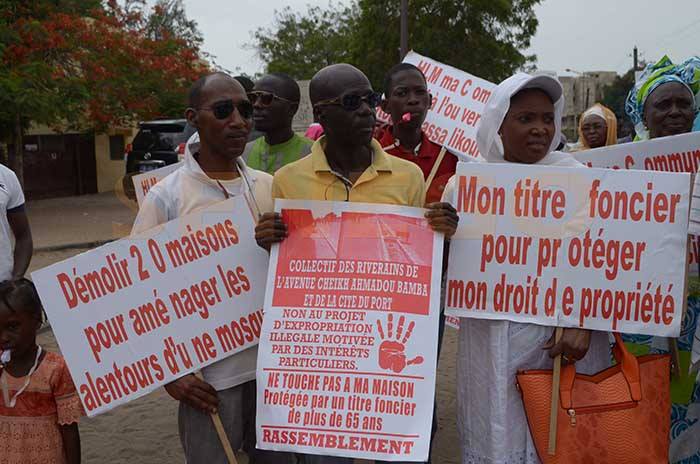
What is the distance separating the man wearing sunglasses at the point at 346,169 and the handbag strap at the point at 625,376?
0.64 meters

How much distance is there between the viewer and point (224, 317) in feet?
9.14

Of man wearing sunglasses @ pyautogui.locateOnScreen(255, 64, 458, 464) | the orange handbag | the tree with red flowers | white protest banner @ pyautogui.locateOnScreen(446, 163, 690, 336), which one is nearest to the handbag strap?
the orange handbag

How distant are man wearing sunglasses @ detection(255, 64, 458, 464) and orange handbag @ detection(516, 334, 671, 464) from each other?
0.65m

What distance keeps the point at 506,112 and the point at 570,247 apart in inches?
21.7

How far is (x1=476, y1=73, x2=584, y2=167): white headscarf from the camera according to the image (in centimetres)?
279

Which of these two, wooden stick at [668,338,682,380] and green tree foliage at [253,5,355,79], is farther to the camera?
green tree foliage at [253,5,355,79]

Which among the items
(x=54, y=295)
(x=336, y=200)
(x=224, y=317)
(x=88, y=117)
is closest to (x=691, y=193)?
(x=336, y=200)

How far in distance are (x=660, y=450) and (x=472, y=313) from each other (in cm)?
79

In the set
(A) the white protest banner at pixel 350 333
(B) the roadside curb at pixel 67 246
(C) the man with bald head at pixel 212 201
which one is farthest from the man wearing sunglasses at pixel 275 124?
(B) the roadside curb at pixel 67 246

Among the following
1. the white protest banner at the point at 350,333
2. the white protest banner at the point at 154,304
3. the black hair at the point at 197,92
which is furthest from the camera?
the black hair at the point at 197,92

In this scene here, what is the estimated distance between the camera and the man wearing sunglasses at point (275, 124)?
422cm

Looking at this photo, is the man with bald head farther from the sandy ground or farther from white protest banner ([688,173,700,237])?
the sandy ground

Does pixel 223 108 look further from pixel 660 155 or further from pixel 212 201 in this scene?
pixel 660 155

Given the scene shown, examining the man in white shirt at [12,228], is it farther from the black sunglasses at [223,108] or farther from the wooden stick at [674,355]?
the wooden stick at [674,355]
